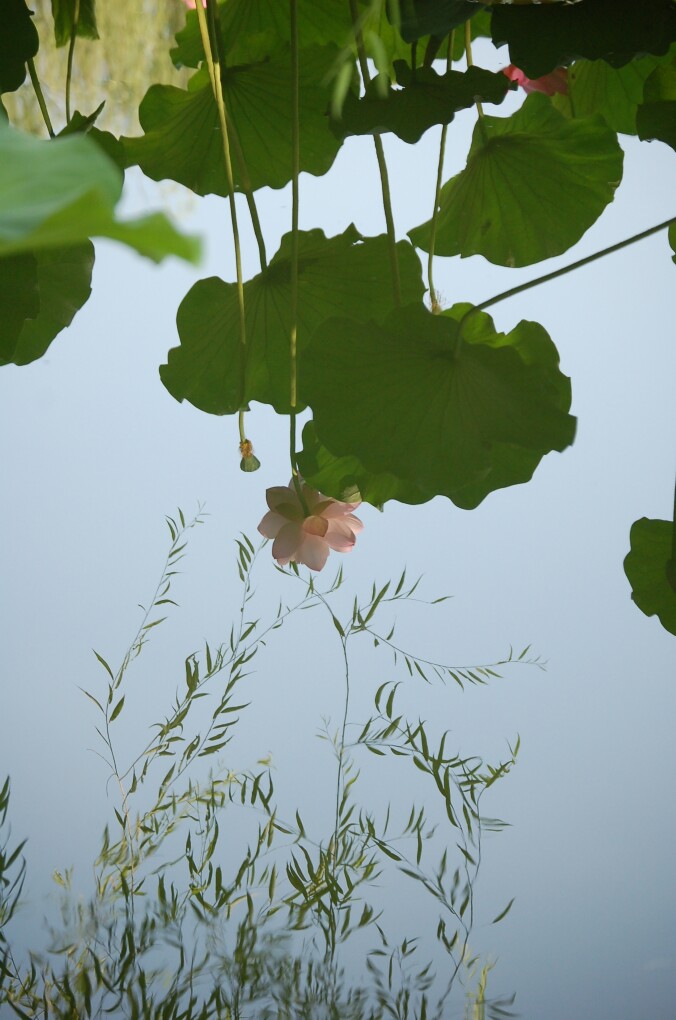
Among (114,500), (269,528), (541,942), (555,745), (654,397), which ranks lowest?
(269,528)

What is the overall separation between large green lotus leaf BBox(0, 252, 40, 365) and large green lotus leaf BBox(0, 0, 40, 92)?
0.05m

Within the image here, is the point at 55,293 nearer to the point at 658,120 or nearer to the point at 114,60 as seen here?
the point at 658,120

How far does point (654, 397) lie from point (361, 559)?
1.77 feet

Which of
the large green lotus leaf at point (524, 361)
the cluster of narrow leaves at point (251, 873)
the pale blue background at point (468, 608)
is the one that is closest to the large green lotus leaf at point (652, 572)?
the large green lotus leaf at point (524, 361)

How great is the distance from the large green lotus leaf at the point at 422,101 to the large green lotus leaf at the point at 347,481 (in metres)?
0.10

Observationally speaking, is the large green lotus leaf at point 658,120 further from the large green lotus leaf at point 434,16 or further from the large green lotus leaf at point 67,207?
the large green lotus leaf at point 67,207

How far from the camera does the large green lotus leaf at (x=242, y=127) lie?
13.1 inches

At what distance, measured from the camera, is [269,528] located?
385mm

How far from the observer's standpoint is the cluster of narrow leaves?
4.16 feet

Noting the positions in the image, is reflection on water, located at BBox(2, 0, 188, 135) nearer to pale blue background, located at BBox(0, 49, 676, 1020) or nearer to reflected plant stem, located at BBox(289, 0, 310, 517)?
pale blue background, located at BBox(0, 49, 676, 1020)

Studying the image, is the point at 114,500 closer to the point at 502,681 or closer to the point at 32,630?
the point at 32,630

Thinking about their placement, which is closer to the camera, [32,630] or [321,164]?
[321,164]

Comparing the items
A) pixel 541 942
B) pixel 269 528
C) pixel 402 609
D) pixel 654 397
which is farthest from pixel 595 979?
pixel 269 528

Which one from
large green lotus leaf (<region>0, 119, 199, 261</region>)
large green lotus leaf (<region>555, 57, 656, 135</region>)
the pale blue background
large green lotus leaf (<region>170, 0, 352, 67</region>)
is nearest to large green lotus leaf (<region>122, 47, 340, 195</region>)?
large green lotus leaf (<region>170, 0, 352, 67</region>)
